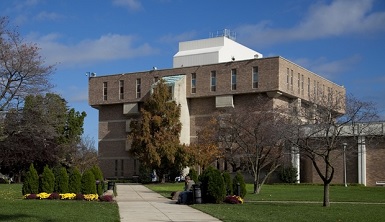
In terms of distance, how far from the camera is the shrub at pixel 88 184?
32344 mm

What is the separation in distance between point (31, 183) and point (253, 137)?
75.8ft

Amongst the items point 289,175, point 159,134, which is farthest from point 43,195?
point 289,175

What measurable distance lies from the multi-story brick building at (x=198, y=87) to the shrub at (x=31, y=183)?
40.0 m

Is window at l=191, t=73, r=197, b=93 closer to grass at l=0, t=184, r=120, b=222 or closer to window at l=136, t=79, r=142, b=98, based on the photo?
window at l=136, t=79, r=142, b=98

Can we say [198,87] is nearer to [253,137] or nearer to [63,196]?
[253,137]

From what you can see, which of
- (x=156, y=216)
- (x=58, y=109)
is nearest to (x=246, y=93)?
(x=58, y=109)

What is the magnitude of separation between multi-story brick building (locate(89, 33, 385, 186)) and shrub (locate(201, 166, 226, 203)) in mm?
39620

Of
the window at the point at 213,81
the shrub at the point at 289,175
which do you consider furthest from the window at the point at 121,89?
the shrub at the point at 289,175

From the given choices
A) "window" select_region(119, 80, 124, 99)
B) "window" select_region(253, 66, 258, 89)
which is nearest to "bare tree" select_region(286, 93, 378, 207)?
"window" select_region(253, 66, 258, 89)

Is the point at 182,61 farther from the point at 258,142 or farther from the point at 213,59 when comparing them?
the point at 258,142

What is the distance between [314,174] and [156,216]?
47617mm

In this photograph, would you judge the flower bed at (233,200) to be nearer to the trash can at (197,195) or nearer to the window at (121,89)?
the trash can at (197,195)

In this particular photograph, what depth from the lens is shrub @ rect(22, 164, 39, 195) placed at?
32.6 m

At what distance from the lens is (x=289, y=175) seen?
6525 centimetres
